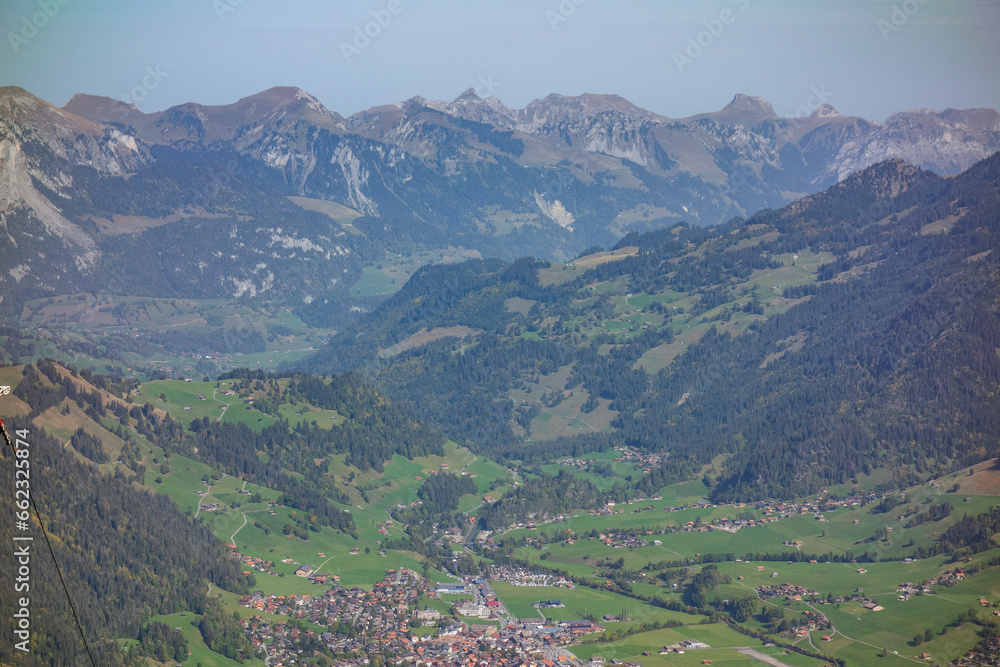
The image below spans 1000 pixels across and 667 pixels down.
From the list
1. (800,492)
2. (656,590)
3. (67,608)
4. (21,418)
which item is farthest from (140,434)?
(800,492)

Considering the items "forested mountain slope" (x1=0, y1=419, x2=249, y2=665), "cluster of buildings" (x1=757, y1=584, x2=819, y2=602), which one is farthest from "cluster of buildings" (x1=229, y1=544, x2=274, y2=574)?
"cluster of buildings" (x1=757, y1=584, x2=819, y2=602)

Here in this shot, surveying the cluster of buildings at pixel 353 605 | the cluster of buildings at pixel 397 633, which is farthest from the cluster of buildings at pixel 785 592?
the cluster of buildings at pixel 353 605

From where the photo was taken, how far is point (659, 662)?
13338cm

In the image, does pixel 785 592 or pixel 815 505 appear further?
pixel 815 505

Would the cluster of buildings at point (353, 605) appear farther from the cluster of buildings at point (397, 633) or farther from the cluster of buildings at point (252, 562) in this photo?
the cluster of buildings at point (252, 562)

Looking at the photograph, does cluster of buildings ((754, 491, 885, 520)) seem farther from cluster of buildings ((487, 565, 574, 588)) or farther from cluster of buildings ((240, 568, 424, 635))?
cluster of buildings ((240, 568, 424, 635))

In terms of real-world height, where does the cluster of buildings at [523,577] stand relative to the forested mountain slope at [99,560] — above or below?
below

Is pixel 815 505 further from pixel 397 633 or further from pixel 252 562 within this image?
pixel 252 562

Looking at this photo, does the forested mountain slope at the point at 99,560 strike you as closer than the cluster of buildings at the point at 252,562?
Yes

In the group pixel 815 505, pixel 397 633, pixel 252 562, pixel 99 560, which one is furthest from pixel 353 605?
pixel 815 505

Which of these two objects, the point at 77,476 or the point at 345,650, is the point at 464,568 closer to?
the point at 345,650

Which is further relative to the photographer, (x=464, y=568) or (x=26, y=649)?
(x=464, y=568)

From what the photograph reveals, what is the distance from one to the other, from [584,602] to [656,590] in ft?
42.7

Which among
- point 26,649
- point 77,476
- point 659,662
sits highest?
point 77,476
